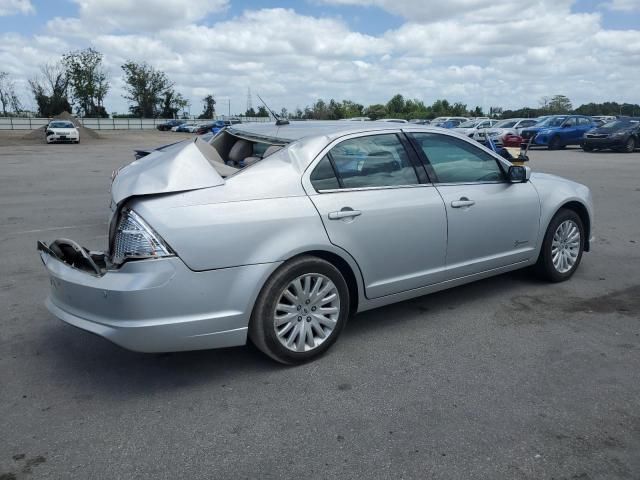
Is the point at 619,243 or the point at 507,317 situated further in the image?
the point at 619,243

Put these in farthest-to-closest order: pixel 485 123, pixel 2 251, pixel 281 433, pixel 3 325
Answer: pixel 485 123, pixel 2 251, pixel 3 325, pixel 281 433

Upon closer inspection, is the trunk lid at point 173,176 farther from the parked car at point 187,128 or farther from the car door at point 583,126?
the parked car at point 187,128

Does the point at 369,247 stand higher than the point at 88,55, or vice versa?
the point at 88,55

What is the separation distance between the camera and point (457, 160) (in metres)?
4.82

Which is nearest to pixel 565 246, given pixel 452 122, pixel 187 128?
pixel 452 122

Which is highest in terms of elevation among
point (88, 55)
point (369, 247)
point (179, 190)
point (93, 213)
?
point (88, 55)

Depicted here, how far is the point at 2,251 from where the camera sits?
7000mm

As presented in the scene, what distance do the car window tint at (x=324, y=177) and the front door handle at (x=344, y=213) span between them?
184 millimetres

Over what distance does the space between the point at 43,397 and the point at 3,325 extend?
1.40 meters

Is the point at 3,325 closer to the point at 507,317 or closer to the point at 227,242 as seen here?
the point at 227,242

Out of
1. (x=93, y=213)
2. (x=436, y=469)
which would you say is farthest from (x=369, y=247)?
(x=93, y=213)

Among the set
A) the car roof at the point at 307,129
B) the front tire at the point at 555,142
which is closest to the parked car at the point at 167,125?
the front tire at the point at 555,142

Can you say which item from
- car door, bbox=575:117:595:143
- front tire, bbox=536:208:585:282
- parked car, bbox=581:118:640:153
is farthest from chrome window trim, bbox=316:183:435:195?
car door, bbox=575:117:595:143

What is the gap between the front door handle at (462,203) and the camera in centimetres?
453
